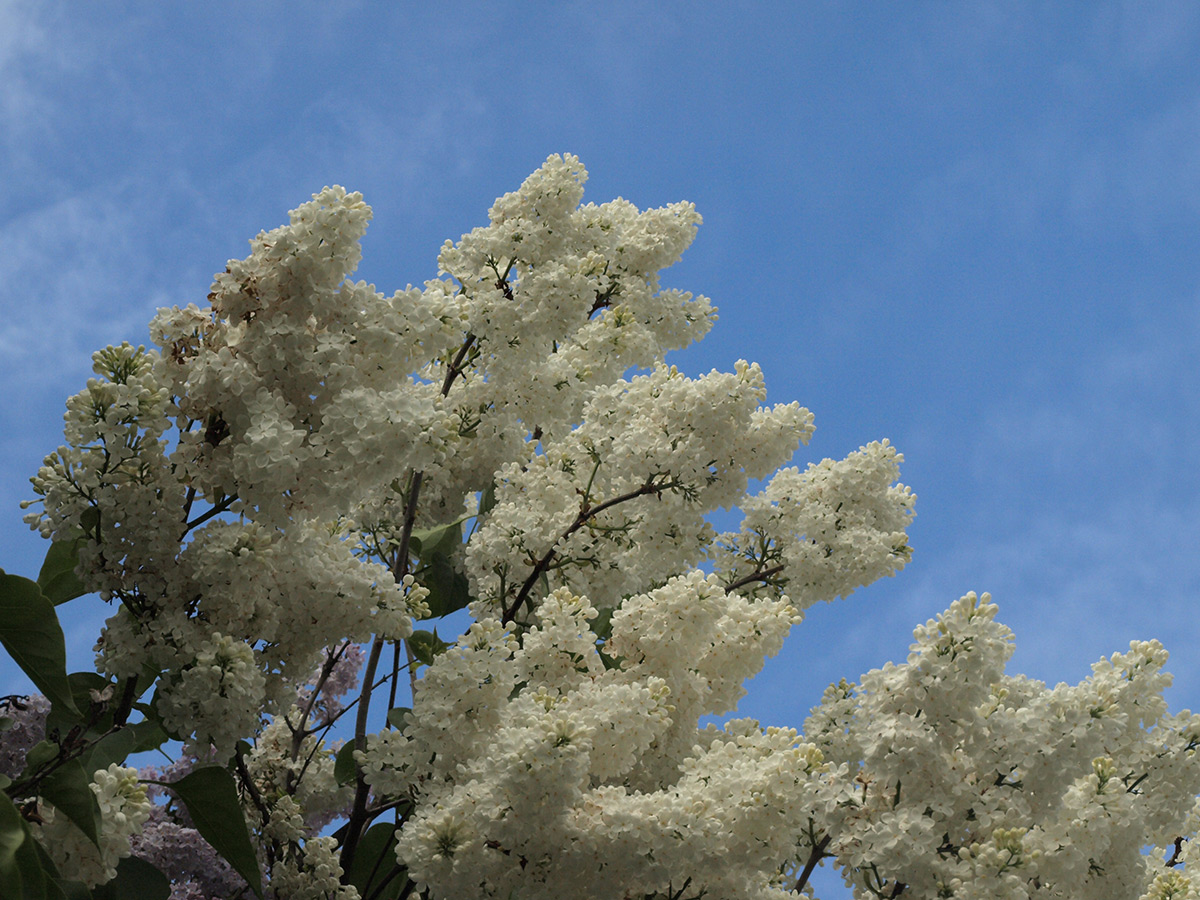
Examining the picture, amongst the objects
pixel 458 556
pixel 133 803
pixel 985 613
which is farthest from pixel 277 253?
pixel 985 613

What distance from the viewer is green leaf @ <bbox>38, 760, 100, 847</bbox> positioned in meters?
3.18

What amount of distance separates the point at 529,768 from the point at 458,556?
2082 millimetres

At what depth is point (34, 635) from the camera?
341cm

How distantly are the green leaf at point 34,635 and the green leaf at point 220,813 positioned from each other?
1.42 ft

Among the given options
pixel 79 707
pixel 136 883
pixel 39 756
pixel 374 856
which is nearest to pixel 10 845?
pixel 39 756

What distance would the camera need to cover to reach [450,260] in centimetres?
503

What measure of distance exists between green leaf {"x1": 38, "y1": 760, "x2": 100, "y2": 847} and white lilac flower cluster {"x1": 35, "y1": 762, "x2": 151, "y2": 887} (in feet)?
0.11

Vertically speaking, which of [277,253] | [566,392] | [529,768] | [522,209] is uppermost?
[522,209]

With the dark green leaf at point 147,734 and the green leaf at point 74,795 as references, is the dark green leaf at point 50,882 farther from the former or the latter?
the dark green leaf at point 147,734

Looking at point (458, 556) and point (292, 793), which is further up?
point (458, 556)

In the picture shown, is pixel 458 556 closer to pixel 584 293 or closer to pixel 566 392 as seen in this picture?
pixel 566 392

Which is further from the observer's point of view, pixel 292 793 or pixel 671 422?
pixel 292 793

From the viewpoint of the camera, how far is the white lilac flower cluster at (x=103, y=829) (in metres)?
3.23

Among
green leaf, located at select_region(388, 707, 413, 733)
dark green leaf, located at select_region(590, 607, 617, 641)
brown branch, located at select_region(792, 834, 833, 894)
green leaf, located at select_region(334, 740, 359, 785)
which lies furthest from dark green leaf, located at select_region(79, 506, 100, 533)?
brown branch, located at select_region(792, 834, 833, 894)
